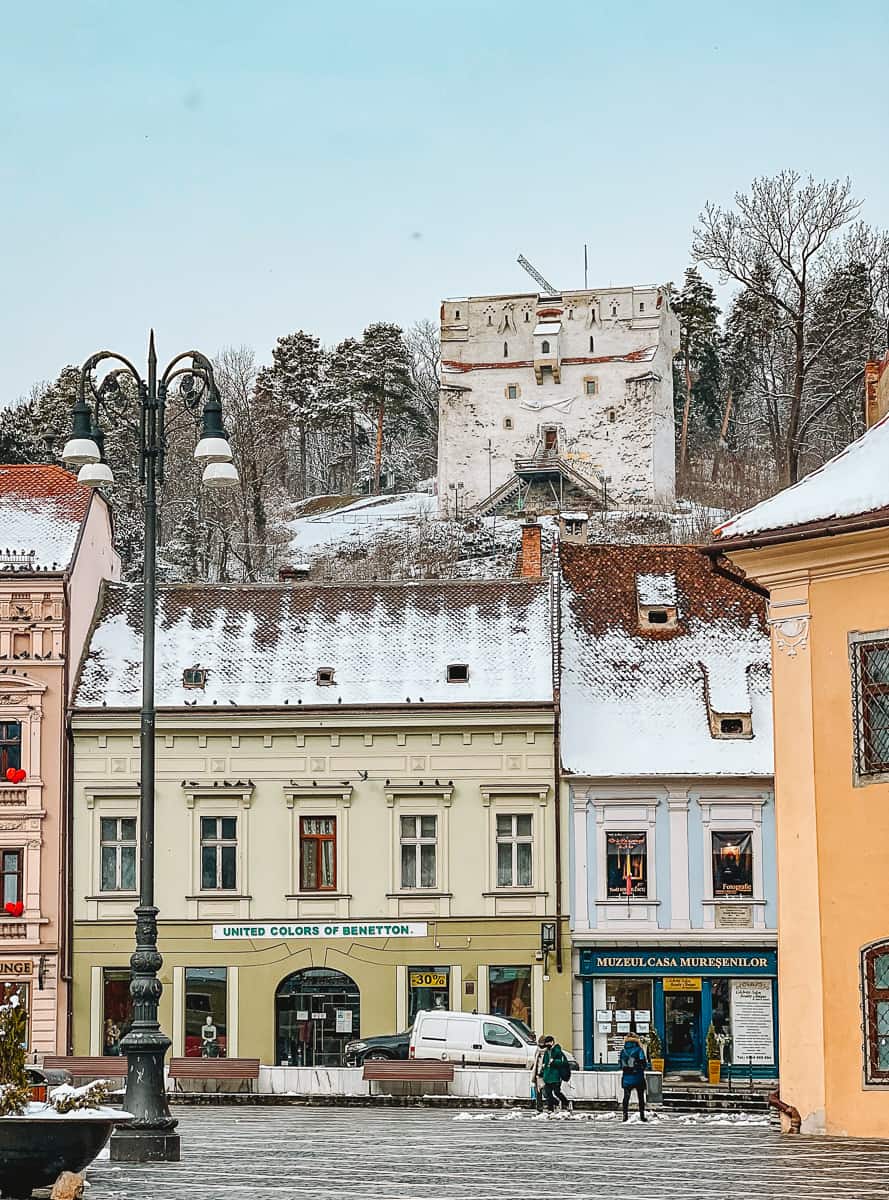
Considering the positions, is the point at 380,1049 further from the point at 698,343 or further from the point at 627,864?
the point at 698,343

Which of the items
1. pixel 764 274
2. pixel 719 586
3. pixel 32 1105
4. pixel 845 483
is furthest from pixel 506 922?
pixel 764 274

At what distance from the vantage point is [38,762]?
42.6m

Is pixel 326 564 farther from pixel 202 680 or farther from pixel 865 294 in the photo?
pixel 202 680

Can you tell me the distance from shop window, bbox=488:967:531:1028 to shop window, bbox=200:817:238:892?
6051mm

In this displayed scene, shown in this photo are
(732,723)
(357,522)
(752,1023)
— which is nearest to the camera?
(752,1023)

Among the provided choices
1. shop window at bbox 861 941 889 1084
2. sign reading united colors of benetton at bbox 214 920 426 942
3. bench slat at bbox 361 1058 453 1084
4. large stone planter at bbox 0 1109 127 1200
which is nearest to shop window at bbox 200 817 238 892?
sign reading united colors of benetton at bbox 214 920 426 942

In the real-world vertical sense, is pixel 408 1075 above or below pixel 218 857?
below

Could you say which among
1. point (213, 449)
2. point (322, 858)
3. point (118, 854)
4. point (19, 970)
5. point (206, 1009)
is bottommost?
point (206, 1009)

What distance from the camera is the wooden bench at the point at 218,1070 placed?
3472 centimetres

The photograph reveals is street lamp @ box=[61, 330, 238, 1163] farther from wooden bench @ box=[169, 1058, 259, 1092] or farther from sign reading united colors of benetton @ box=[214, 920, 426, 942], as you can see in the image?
sign reading united colors of benetton @ box=[214, 920, 426, 942]

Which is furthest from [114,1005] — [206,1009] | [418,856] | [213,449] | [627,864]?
[213,449]

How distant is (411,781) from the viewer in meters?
42.6

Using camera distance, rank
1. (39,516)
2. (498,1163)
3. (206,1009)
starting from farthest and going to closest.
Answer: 1. (39,516)
2. (206,1009)
3. (498,1163)

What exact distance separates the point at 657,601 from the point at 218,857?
12032mm
